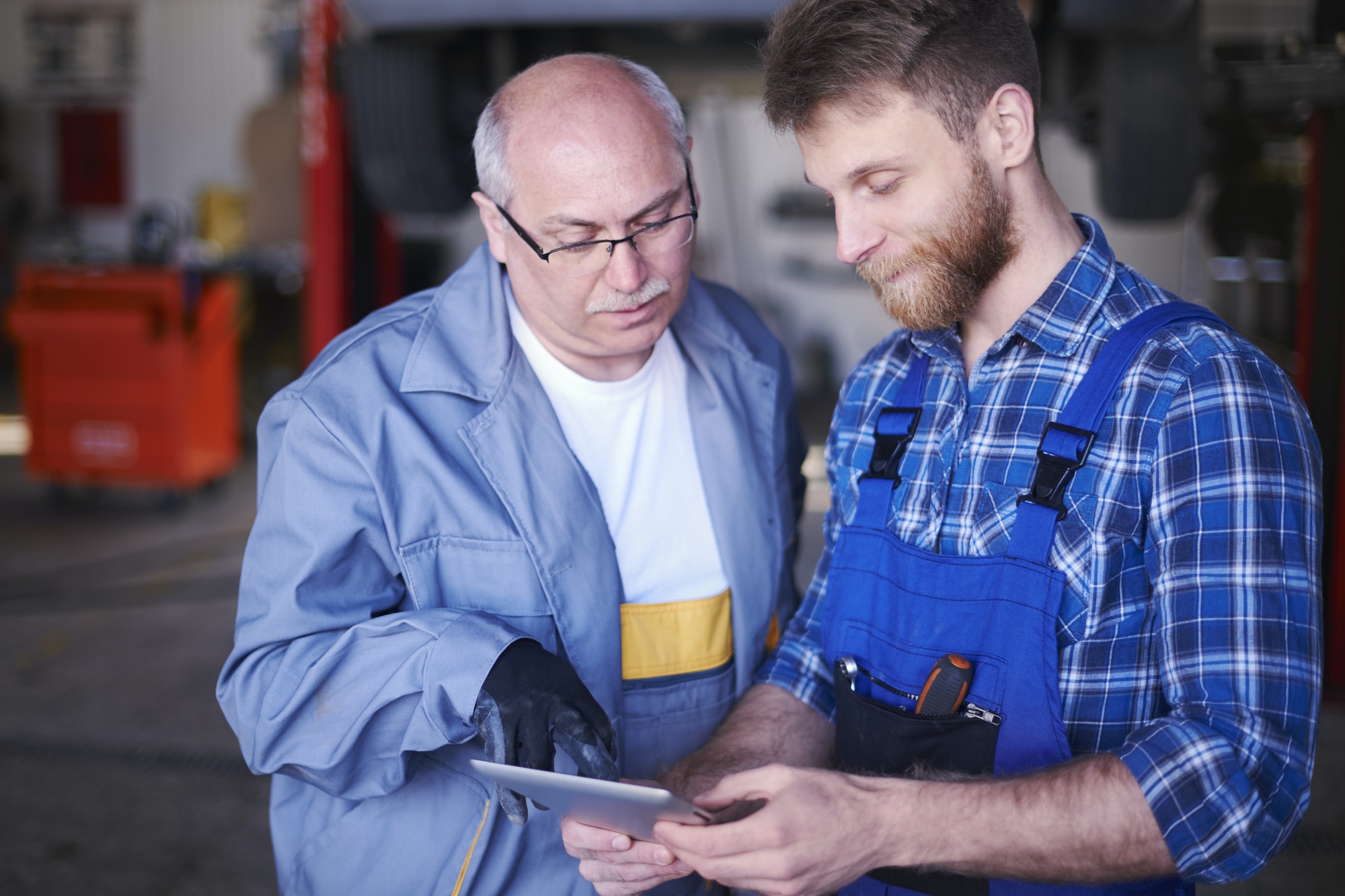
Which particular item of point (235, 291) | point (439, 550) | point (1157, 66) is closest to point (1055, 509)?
point (439, 550)

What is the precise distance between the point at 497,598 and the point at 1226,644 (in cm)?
79

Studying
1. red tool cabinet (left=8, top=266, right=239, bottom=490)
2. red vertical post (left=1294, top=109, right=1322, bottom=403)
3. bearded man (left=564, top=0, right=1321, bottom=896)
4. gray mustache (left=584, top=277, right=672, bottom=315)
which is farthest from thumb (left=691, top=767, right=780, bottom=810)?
red tool cabinet (left=8, top=266, right=239, bottom=490)

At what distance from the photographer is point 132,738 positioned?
9.40ft

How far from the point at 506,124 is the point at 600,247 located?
8.5 inches

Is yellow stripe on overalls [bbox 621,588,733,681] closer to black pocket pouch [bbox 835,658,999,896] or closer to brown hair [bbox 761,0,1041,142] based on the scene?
black pocket pouch [bbox 835,658,999,896]

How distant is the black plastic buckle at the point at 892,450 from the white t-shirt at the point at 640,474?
0.30 m

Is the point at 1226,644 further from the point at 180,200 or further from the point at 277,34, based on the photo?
the point at 180,200

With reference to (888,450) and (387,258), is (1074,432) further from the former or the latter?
(387,258)

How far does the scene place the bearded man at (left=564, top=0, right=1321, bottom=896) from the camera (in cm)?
95

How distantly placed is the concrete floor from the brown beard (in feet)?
5.59

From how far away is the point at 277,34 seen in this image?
26.1 feet

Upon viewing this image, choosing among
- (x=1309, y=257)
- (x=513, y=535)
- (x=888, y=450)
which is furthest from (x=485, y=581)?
(x=1309, y=257)

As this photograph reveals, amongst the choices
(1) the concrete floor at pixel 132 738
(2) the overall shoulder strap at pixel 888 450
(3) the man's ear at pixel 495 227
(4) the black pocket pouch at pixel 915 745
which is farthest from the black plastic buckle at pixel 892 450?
(1) the concrete floor at pixel 132 738

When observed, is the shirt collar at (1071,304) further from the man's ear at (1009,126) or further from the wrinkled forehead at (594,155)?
the wrinkled forehead at (594,155)
